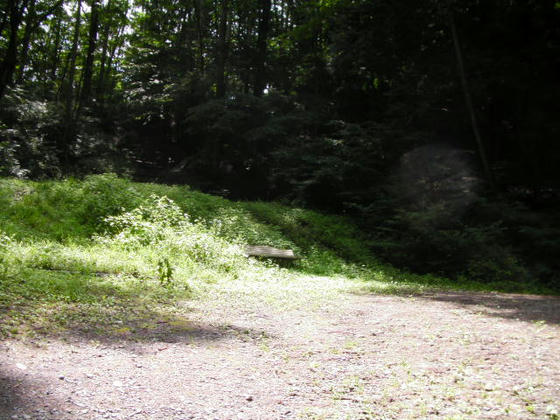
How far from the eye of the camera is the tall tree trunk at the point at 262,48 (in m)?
21.8

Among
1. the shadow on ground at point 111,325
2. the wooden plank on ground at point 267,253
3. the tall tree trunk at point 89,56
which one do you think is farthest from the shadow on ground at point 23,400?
the tall tree trunk at point 89,56

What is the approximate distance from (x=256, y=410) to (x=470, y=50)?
15.8 metres

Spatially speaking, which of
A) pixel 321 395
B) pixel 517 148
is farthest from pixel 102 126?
pixel 321 395

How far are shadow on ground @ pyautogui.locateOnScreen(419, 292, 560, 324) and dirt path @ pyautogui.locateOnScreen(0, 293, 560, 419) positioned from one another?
18.7 inches

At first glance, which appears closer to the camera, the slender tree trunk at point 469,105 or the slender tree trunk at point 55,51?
the slender tree trunk at point 469,105

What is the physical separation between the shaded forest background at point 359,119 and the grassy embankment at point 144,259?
1657 mm

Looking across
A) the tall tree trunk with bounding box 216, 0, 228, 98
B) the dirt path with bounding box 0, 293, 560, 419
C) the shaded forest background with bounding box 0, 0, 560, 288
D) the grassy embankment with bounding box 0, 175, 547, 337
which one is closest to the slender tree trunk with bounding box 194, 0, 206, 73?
the shaded forest background with bounding box 0, 0, 560, 288

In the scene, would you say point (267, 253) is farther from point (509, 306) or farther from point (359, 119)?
point (359, 119)

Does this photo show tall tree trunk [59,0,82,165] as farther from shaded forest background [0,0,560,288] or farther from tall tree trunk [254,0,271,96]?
tall tree trunk [254,0,271,96]

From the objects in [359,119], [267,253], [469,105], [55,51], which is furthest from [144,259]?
[55,51]

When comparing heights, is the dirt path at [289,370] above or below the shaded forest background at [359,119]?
below

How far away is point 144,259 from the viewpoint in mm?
7883

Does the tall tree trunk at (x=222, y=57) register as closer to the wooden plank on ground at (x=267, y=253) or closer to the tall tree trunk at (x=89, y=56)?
the tall tree trunk at (x=89, y=56)

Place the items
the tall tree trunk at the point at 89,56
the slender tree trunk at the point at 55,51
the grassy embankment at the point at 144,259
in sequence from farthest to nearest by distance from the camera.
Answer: the slender tree trunk at the point at 55,51 → the tall tree trunk at the point at 89,56 → the grassy embankment at the point at 144,259
